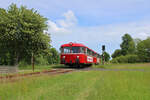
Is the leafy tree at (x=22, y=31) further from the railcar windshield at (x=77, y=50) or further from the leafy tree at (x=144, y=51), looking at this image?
the leafy tree at (x=144, y=51)

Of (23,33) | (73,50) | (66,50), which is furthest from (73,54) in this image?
(23,33)

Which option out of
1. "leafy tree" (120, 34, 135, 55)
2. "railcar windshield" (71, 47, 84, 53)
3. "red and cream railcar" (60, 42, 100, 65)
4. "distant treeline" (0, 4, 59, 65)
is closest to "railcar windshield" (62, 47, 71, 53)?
"red and cream railcar" (60, 42, 100, 65)

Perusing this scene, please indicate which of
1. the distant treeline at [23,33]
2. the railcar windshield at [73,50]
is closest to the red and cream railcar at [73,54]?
the railcar windshield at [73,50]

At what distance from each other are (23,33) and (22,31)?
1.86ft

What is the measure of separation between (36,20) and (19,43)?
3.83 m

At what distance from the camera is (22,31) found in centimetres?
2017

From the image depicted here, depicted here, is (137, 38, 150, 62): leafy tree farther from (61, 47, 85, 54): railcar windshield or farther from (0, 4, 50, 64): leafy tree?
(0, 4, 50, 64): leafy tree

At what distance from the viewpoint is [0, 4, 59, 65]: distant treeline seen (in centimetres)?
2011

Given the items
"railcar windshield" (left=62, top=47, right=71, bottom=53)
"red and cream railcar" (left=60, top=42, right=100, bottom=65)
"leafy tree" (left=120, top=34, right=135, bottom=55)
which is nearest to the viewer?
"red and cream railcar" (left=60, top=42, right=100, bottom=65)

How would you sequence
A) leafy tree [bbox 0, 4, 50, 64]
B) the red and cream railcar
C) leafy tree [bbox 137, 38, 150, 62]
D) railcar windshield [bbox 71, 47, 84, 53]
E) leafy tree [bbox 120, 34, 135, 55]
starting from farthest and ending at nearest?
1. leafy tree [bbox 120, 34, 135, 55]
2. leafy tree [bbox 137, 38, 150, 62]
3. railcar windshield [bbox 71, 47, 84, 53]
4. the red and cream railcar
5. leafy tree [bbox 0, 4, 50, 64]

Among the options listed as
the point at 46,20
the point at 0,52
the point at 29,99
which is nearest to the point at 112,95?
the point at 29,99

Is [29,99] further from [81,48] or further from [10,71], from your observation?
[81,48]

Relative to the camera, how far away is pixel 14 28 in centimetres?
2031

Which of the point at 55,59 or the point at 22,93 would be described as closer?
the point at 22,93
